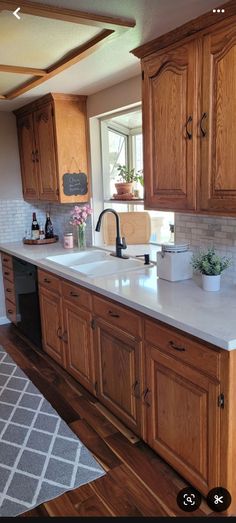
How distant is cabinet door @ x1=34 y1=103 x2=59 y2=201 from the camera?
340 cm

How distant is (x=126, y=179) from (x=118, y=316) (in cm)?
150

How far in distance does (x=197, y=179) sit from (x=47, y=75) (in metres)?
1.31

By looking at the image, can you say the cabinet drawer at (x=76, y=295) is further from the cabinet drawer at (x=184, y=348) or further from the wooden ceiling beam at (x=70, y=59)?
the wooden ceiling beam at (x=70, y=59)

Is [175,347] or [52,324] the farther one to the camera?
[52,324]

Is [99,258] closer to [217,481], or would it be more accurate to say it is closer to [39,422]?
[39,422]

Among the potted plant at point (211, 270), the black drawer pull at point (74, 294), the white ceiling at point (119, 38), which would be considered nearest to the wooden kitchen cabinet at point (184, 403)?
the potted plant at point (211, 270)

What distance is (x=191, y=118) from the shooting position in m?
1.92

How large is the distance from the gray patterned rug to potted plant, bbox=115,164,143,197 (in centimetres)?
164

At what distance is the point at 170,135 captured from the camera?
207 cm

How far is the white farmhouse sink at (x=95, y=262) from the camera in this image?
2.81m

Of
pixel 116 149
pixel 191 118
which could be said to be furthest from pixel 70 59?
pixel 116 149

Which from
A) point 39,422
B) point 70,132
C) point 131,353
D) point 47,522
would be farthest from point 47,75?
point 47,522

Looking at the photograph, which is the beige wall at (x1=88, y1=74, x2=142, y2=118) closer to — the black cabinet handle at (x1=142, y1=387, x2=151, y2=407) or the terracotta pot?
the terracotta pot

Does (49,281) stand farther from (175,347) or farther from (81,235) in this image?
(175,347)
